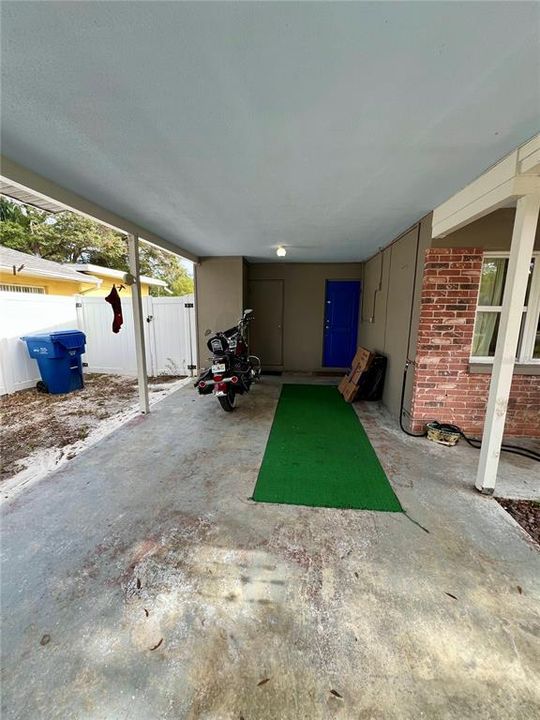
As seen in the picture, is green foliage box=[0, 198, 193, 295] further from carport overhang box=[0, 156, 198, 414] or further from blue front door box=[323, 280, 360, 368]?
carport overhang box=[0, 156, 198, 414]

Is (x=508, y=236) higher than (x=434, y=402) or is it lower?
higher

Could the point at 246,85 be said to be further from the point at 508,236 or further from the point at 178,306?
the point at 178,306

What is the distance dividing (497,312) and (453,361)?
28.3 inches

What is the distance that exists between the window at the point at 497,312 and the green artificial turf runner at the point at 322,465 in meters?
1.72

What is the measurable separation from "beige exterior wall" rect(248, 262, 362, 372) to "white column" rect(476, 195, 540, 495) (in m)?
4.36

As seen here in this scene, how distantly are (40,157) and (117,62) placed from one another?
1307 millimetres

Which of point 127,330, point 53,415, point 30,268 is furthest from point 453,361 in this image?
point 30,268

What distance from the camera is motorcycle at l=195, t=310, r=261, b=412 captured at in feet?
13.3

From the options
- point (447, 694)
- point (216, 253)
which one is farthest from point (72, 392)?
point (447, 694)

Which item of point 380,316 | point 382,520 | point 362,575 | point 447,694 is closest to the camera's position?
point 447,694

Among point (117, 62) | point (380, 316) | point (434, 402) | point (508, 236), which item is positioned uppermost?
point (117, 62)

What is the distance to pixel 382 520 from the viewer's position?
80.7 inches

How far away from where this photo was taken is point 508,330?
212 centimetres

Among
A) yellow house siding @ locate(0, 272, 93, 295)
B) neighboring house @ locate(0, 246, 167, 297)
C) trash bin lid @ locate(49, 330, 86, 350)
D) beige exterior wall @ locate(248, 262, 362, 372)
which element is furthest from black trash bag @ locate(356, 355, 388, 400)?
yellow house siding @ locate(0, 272, 93, 295)
